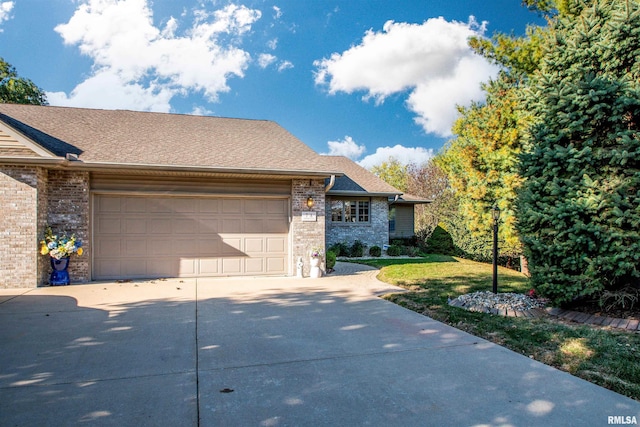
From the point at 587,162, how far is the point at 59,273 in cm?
1049

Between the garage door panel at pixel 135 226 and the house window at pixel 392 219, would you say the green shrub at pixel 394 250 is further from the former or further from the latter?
the garage door panel at pixel 135 226

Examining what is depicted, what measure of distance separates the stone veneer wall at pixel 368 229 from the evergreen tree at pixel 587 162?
35.0ft

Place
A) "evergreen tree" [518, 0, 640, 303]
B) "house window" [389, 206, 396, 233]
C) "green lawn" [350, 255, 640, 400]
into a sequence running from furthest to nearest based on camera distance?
"house window" [389, 206, 396, 233] → "evergreen tree" [518, 0, 640, 303] → "green lawn" [350, 255, 640, 400]

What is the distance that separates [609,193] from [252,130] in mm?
9853

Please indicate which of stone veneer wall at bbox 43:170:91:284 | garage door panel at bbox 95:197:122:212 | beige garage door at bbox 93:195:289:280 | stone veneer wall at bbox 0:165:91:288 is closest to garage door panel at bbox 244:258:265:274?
beige garage door at bbox 93:195:289:280

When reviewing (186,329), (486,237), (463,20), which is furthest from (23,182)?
(463,20)

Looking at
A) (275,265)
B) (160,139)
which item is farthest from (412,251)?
(160,139)

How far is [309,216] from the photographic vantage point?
10156mm

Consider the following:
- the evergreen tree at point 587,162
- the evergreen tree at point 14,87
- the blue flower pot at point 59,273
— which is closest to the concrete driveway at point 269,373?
the evergreen tree at point 587,162

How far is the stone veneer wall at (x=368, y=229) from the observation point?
53.7ft

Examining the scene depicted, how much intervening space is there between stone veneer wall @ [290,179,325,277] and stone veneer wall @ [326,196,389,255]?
6005 mm

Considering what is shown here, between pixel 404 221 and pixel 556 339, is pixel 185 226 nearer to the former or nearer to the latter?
pixel 556 339

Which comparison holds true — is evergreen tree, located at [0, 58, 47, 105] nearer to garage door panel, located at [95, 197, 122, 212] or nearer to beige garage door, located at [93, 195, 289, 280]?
garage door panel, located at [95, 197, 122, 212]

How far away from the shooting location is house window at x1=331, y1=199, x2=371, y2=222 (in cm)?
1644
